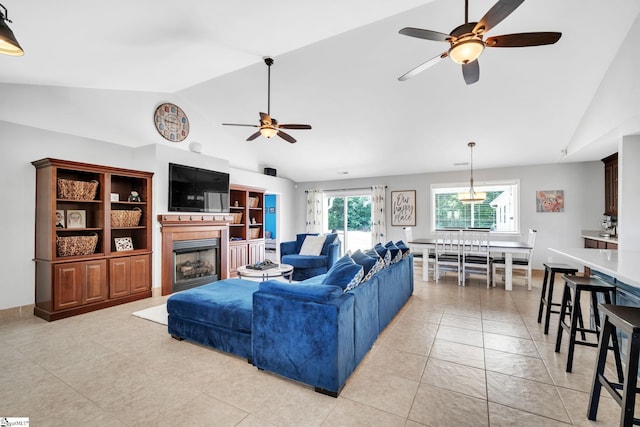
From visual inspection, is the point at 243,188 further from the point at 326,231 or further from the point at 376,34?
the point at 376,34

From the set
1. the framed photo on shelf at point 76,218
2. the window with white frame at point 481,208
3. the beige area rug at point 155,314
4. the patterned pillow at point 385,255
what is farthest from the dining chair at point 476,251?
the framed photo on shelf at point 76,218

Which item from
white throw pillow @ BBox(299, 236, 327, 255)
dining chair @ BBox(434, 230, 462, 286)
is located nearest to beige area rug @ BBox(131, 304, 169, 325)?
white throw pillow @ BBox(299, 236, 327, 255)

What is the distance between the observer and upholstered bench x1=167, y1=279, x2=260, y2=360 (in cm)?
241

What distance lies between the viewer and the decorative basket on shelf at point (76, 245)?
11.5ft

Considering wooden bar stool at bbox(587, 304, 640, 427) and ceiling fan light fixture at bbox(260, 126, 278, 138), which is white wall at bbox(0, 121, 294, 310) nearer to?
ceiling fan light fixture at bbox(260, 126, 278, 138)

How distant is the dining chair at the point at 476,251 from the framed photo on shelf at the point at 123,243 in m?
5.48

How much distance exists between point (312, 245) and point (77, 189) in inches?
150

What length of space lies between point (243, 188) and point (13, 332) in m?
4.02

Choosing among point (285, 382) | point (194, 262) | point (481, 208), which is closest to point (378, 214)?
point (481, 208)

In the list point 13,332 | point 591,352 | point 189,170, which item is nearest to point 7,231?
point 13,332

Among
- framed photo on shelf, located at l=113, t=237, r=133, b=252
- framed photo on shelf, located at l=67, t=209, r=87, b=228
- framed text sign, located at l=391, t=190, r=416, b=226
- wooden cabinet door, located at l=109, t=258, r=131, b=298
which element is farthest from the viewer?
framed text sign, located at l=391, t=190, r=416, b=226

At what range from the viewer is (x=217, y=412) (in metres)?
1.79

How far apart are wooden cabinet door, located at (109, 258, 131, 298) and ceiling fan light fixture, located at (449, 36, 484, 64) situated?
4666mm

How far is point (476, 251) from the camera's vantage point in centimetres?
491
